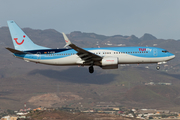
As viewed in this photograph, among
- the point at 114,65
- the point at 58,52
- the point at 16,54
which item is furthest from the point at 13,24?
the point at 114,65

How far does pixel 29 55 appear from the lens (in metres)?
70.4

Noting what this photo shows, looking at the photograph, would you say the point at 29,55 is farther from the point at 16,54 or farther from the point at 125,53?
the point at 125,53

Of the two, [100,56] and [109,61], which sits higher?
[100,56]

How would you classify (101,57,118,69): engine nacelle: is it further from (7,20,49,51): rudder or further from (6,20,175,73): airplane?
(7,20,49,51): rudder

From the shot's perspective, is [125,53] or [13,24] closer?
[125,53]

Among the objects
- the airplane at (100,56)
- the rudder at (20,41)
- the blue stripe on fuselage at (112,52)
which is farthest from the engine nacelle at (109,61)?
the rudder at (20,41)

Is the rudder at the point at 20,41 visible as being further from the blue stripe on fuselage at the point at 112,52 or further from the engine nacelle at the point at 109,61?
the engine nacelle at the point at 109,61

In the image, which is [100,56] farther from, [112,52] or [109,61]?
[112,52]

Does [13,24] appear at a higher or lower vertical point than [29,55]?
higher

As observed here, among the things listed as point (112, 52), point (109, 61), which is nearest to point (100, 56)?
point (109, 61)

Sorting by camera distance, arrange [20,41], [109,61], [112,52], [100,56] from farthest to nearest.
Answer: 1. [20,41]
2. [112,52]
3. [100,56]
4. [109,61]

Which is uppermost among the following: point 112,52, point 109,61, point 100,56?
point 112,52

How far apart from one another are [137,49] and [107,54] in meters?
7.46

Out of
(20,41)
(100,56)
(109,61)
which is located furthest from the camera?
(20,41)
